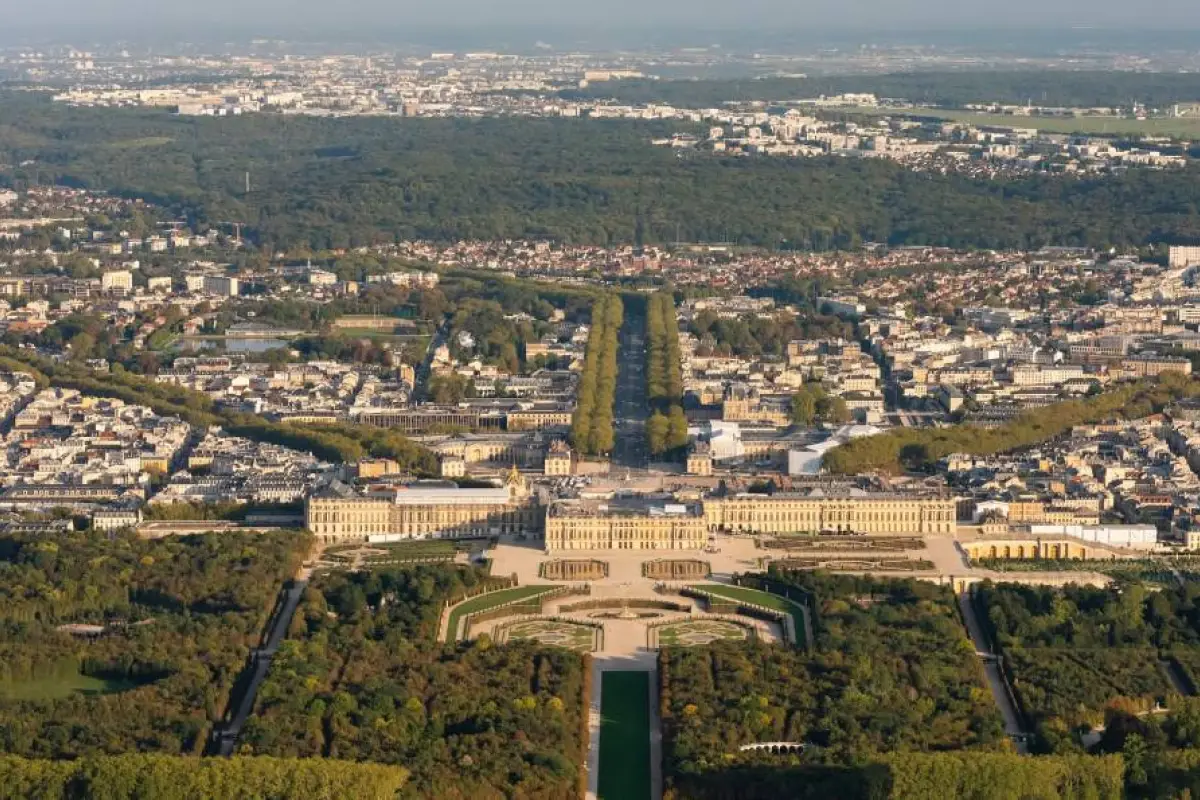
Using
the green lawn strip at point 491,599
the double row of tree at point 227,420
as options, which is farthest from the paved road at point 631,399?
the green lawn strip at point 491,599

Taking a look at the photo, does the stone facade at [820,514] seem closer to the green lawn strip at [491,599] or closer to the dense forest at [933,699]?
the dense forest at [933,699]

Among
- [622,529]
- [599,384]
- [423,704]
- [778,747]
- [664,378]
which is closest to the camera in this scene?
[778,747]

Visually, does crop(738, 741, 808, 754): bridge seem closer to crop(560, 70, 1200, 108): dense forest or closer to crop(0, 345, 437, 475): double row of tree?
crop(0, 345, 437, 475): double row of tree

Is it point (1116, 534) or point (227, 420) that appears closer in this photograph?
point (1116, 534)

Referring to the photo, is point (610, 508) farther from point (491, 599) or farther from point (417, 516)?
point (491, 599)

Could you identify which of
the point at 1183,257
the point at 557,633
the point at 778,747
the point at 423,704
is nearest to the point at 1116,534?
the point at 557,633

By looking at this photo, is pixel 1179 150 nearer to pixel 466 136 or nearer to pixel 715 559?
pixel 466 136

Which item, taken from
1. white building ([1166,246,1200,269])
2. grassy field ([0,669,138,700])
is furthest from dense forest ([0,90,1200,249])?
grassy field ([0,669,138,700])
